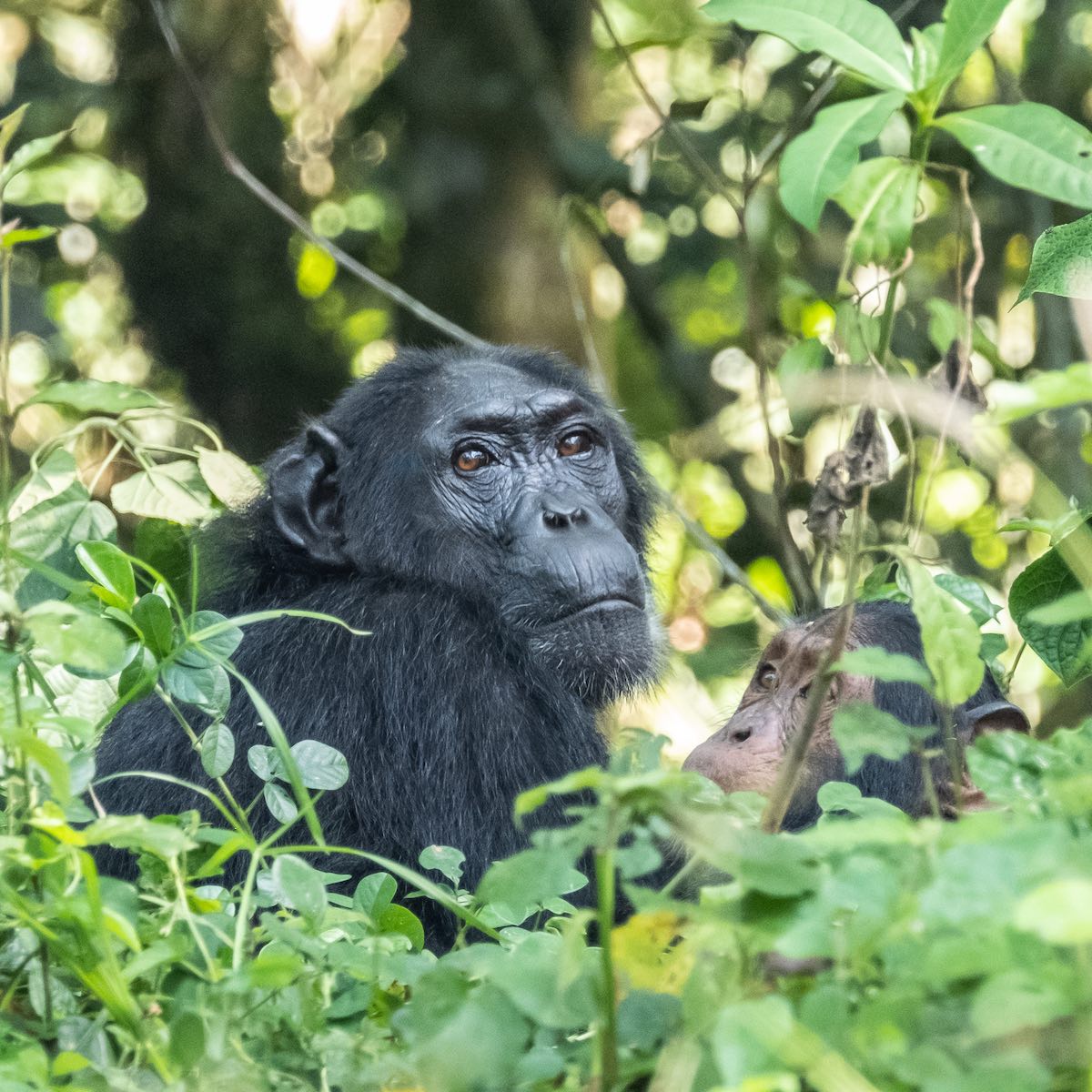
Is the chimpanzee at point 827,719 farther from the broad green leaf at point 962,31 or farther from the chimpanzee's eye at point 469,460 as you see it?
the broad green leaf at point 962,31

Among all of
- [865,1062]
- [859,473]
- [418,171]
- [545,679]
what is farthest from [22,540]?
[418,171]

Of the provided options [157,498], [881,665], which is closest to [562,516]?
[157,498]

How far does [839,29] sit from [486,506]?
2.10m

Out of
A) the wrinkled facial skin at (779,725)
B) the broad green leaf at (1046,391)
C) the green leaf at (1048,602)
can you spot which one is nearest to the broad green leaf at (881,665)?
the broad green leaf at (1046,391)

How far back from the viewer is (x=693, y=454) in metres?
7.59

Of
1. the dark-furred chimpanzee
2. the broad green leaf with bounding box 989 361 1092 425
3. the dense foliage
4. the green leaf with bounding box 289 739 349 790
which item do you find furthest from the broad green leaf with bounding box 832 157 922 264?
the dark-furred chimpanzee

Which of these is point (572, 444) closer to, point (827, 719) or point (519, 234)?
point (827, 719)

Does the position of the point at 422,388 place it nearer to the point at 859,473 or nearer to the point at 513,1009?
the point at 859,473

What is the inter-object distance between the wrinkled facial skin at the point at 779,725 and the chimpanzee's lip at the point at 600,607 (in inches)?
15.6

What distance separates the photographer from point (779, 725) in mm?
3729

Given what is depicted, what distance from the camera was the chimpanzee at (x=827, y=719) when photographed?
3441 millimetres

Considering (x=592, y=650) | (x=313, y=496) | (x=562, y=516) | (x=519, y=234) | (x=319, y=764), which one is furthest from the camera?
(x=519, y=234)

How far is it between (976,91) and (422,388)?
473cm

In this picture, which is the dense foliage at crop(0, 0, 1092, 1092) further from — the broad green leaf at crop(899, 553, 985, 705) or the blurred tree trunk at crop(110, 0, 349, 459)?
the blurred tree trunk at crop(110, 0, 349, 459)
